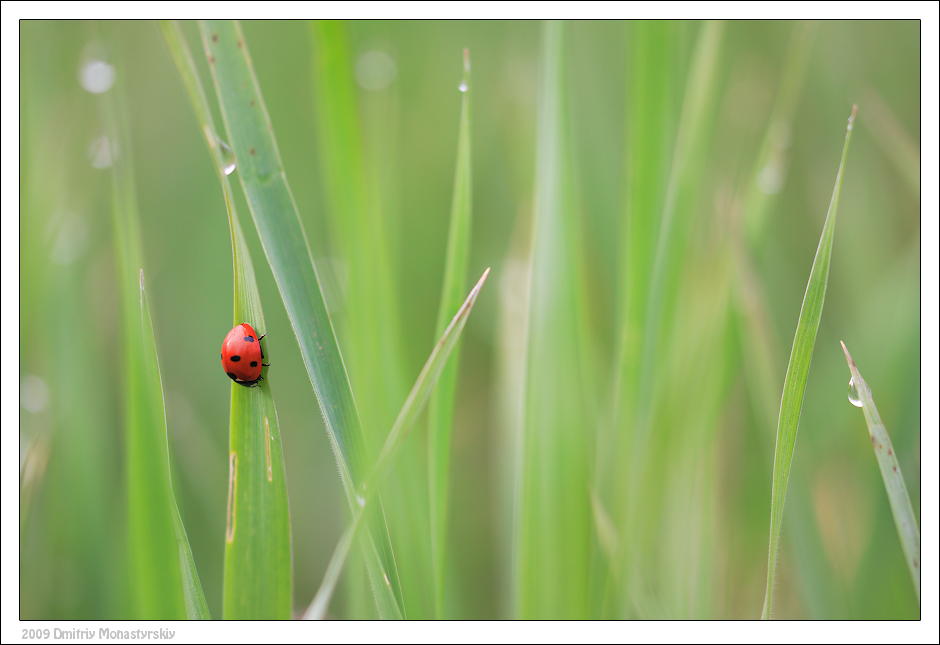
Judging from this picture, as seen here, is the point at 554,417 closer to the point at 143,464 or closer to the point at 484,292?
the point at 143,464

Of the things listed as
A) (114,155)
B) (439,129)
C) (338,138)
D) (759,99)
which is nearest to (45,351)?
(114,155)

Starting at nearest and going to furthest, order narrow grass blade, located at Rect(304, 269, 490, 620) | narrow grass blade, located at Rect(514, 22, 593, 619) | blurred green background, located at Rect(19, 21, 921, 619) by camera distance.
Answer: narrow grass blade, located at Rect(304, 269, 490, 620) → narrow grass blade, located at Rect(514, 22, 593, 619) → blurred green background, located at Rect(19, 21, 921, 619)

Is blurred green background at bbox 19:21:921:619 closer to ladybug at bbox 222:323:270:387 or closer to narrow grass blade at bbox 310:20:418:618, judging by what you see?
narrow grass blade at bbox 310:20:418:618

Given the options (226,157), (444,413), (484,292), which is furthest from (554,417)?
(484,292)

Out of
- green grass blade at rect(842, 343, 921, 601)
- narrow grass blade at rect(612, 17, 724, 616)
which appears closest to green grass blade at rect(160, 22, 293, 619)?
narrow grass blade at rect(612, 17, 724, 616)

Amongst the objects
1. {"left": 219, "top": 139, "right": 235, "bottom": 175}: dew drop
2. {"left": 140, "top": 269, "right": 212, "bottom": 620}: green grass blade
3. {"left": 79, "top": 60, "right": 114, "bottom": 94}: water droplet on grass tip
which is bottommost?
{"left": 140, "top": 269, "right": 212, "bottom": 620}: green grass blade

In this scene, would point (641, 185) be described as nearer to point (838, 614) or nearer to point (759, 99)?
point (838, 614)

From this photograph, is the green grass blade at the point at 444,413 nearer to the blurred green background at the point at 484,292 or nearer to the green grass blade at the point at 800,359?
the blurred green background at the point at 484,292
